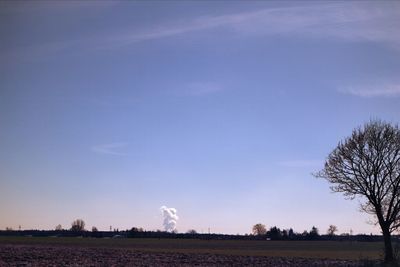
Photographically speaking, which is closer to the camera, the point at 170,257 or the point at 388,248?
the point at 388,248

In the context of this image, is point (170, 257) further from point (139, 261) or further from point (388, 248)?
point (388, 248)

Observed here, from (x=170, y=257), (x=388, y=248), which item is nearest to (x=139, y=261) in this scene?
(x=170, y=257)

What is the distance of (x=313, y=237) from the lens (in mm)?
177000

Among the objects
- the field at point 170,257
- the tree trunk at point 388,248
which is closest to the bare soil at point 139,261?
the field at point 170,257

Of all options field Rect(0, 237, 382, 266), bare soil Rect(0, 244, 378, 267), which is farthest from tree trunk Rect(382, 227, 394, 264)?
bare soil Rect(0, 244, 378, 267)

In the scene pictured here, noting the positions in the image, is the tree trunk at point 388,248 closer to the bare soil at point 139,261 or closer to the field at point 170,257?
the field at point 170,257

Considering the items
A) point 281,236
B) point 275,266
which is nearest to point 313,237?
point 281,236

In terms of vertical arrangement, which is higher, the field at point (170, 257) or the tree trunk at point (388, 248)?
the tree trunk at point (388, 248)

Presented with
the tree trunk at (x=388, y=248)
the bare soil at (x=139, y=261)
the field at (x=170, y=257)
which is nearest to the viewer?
the tree trunk at (x=388, y=248)

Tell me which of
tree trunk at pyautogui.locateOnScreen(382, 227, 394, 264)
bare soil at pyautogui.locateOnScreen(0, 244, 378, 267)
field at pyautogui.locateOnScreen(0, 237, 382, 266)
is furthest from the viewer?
field at pyautogui.locateOnScreen(0, 237, 382, 266)

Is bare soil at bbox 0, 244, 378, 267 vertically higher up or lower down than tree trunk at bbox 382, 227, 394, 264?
lower down

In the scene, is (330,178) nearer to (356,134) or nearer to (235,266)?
(356,134)

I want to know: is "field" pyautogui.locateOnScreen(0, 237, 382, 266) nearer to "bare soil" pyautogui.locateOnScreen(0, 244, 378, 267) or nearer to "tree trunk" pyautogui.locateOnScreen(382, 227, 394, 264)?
"bare soil" pyautogui.locateOnScreen(0, 244, 378, 267)

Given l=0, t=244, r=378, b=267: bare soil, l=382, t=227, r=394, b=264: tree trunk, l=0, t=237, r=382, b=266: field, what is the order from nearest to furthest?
1. l=382, t=227, r=394, b=264: tree trunk
2. l=0, t=244, r=378, b=267: bare soil
3. l=0, t=237, r=382, b=266: field
